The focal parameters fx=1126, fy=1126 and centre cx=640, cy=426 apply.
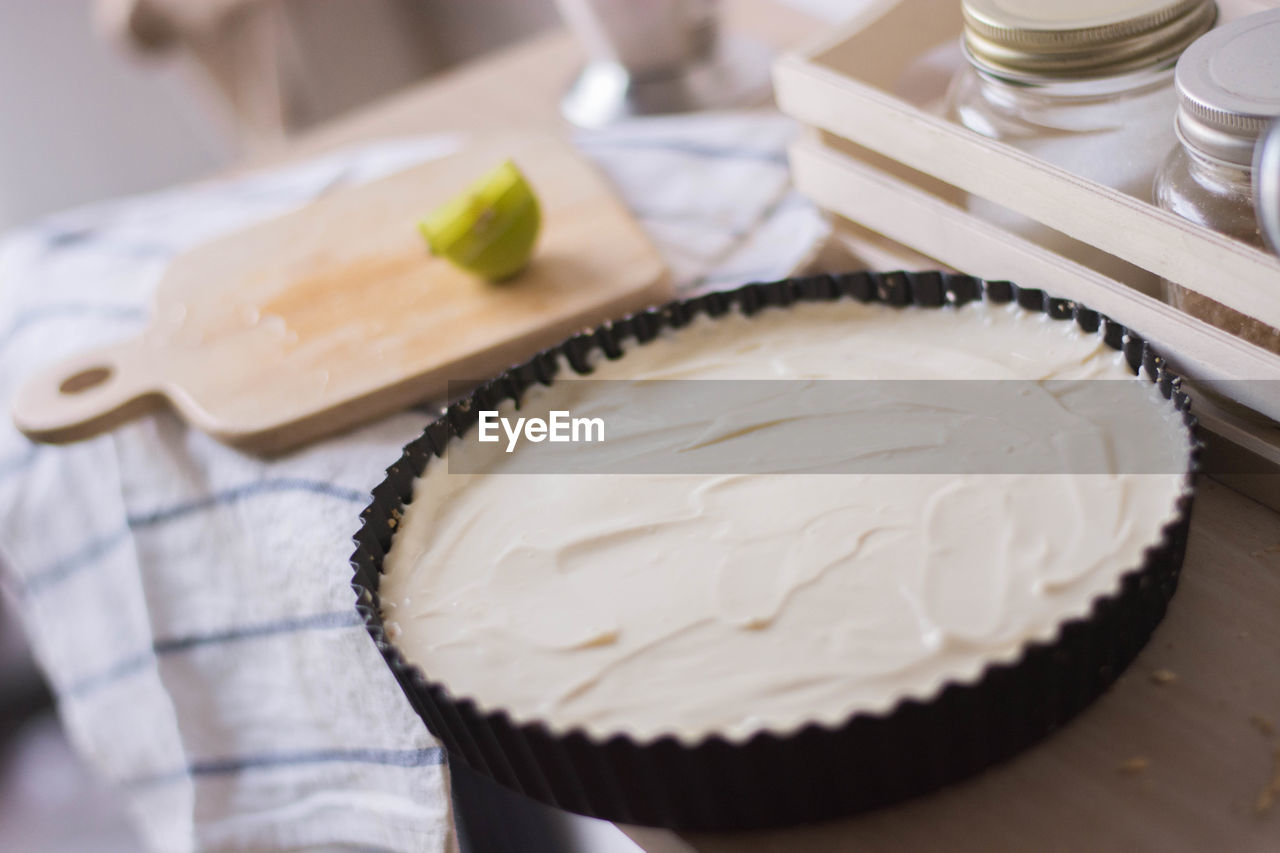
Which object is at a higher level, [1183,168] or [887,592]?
[1183,168]

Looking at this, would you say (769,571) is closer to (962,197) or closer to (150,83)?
(962,197)

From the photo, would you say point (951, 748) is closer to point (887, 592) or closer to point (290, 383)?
point (887, 592)

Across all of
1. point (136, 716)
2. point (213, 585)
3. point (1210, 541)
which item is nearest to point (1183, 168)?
point (1210, 541)

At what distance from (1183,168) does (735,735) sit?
0.37 meters

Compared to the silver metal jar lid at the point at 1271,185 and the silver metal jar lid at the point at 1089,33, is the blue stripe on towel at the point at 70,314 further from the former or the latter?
the silver metal jar lid at the point at 1271,185

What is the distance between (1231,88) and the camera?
0.51 meters

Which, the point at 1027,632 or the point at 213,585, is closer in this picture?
the point at 1027,632

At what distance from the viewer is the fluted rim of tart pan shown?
1.46ft

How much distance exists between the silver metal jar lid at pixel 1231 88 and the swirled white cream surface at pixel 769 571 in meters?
0.13

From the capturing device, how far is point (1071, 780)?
0.51m

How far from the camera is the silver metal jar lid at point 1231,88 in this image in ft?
1.64

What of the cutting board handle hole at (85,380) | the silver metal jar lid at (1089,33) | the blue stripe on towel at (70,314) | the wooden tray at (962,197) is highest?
the silver metal jar lid at (1089,33)

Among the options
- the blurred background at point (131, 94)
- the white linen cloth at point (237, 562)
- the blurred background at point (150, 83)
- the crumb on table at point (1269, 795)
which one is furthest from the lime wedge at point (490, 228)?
the blurred background at point (150, 83)

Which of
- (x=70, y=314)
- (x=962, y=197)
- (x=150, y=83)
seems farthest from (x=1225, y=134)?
(x=150, y=83)
